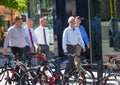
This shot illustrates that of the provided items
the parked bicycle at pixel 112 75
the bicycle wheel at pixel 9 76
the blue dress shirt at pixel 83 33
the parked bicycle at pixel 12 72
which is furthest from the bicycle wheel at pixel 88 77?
the blue dress shirt at pixel 83 33

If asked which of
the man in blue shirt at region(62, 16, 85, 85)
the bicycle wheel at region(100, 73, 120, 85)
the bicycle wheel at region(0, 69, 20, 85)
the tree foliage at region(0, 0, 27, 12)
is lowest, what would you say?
the bicycle wheel at region(0, 69, 20, 85)

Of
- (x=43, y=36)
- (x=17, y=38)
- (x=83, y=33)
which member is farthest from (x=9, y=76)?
(x=83, y=33)

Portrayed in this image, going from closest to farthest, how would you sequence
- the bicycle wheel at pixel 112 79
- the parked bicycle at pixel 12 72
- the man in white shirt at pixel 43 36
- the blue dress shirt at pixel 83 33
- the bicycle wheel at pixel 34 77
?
the bicycle wheel at pixel 112 79 → the bicycle wheel at pixel 34 77 → the parked bicycle at pixel 12 72 → the blue dress shirt at pixel 83 33 → the man in white shirt at pixel 43 36

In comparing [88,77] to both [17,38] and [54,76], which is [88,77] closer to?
[54,76]

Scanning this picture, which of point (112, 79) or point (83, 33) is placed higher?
point (83, 33)

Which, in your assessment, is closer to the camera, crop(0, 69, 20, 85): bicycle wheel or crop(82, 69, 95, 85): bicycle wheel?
crop(82, 69, 95, 85): bicycle wheel

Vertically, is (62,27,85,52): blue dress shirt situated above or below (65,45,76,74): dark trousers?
above

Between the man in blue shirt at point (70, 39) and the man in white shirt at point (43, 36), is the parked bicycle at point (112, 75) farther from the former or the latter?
the man in white shirt at point (43, 36)

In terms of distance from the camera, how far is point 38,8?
17234mm

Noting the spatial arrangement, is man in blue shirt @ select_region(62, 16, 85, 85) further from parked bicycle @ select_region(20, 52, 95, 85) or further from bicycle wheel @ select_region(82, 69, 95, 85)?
bicycle wheel @ select_region(82, 69, 95, 85)

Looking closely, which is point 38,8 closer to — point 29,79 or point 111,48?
point 111,48

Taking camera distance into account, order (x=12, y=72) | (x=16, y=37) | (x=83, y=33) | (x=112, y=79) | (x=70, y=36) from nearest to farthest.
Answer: (x=112, y=79), (x=12, y=72), (x=16, y=37), (x=70, y=36), (x=83, y=33)

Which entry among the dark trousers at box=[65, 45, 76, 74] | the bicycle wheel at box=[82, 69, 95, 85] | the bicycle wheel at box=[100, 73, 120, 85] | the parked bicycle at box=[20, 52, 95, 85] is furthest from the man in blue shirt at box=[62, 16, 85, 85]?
the bicycle wheel at box=[100, 73, 120, 85]

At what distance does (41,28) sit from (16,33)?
156 centimetres
